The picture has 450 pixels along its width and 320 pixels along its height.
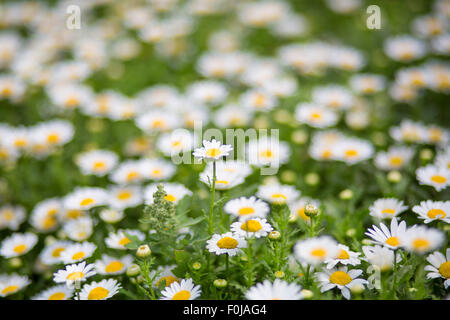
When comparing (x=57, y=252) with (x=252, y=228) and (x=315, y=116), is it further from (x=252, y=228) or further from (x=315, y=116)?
(x=315, y=116)

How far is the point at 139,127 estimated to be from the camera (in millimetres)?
2578

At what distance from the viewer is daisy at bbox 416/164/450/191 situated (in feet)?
5.76

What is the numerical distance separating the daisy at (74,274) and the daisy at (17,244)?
544 millimetres

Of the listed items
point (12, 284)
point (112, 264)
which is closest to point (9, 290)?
point (12, 284)

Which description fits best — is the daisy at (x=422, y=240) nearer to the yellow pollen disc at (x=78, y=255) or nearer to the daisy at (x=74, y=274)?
the daisy at (x=74, y=274)

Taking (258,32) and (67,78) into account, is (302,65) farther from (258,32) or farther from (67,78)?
(67,78)

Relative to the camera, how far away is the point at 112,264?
5.52 ft

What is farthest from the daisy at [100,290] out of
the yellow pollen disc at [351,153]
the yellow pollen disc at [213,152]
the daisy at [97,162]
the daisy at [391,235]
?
the yellow pollen disc at [351,153]

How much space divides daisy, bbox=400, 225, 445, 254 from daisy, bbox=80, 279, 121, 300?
40.1 inches

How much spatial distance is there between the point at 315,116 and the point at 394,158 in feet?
1.70

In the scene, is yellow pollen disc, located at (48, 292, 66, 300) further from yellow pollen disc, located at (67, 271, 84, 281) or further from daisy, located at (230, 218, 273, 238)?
daisy, located at (230, 218, 273, 238)

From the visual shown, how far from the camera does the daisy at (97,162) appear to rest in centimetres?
228

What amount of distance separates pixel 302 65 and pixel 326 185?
1.18 meters

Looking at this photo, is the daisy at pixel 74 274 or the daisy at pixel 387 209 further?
the daisy at pixel 387 209
